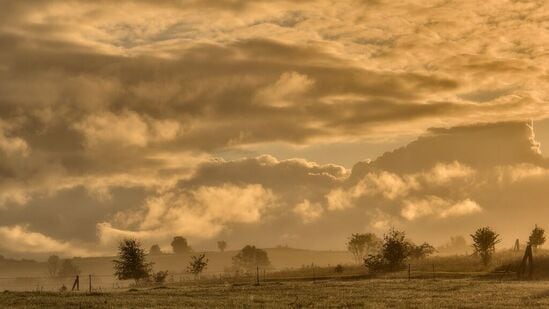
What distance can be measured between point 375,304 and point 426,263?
7227 centimetres

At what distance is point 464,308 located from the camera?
46625 millimetres

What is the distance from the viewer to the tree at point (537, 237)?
143m

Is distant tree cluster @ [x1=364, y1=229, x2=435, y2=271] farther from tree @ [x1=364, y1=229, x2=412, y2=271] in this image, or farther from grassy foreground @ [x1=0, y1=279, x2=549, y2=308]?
grassy foreground @ [x1=0, y1=279, x2=549, y2=308]

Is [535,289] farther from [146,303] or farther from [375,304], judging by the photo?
[146,303]

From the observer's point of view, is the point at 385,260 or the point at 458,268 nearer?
the point at 458,268

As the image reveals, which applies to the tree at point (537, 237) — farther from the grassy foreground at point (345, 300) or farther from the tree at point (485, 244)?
the grassy foreground at point (345, 300)

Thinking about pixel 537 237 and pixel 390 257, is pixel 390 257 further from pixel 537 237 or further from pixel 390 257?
pixel 537 237

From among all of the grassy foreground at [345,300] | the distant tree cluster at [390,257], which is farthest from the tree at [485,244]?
the grassy foreground at [345,300]

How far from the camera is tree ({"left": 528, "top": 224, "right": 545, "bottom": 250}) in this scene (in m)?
143

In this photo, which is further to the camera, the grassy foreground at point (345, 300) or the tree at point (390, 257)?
the tree at point (390, 257)

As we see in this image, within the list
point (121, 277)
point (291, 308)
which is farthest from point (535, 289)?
point (121, 277)

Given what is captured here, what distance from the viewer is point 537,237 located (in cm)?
14425

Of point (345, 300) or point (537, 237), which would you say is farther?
point (537, 237)

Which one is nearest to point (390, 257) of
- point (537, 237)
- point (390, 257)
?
point (390, 257)
